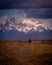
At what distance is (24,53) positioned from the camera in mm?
2244

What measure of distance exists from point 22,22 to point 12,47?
1.47 feet

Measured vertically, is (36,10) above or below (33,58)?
above

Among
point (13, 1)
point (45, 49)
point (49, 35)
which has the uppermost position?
point (13, 1)

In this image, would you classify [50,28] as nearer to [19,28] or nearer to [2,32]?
[19,28]

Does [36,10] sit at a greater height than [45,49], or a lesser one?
greater

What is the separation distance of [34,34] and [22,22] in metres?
0.29

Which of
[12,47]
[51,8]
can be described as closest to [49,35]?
[51,8]

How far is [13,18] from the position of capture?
2.32m

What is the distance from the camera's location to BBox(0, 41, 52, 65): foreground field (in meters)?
2.20

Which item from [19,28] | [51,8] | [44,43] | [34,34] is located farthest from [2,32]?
[51,8]

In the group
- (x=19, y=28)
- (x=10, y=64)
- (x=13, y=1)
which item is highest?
(x=13, y=1)

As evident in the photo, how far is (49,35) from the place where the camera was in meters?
2.22

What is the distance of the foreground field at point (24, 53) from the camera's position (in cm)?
220

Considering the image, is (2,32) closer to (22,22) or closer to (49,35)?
(22,22)
